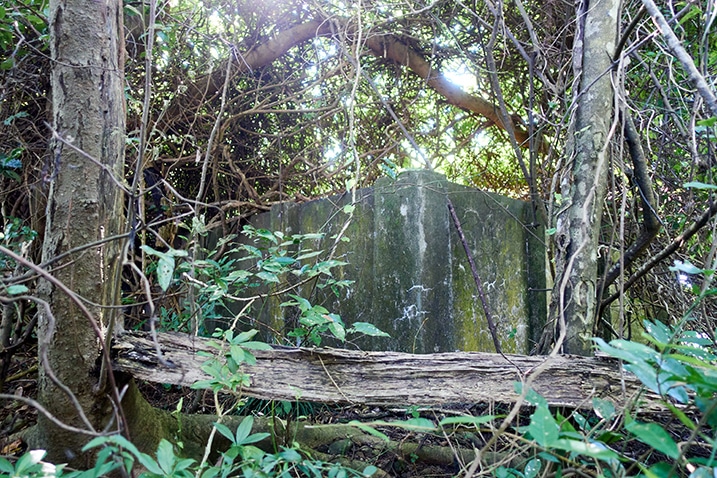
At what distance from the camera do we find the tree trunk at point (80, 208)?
1.54m

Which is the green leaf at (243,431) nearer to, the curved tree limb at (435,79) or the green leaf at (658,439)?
the green leaf at (658,439)

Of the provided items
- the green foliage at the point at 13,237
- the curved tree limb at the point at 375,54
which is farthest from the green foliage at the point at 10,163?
the curved tree limb at the point at 375,54

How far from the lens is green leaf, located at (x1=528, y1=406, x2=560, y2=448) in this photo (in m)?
0.79

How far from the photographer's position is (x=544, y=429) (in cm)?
81

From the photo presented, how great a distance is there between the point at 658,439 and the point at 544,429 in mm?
177

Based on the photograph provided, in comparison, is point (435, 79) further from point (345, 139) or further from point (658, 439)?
point (658, 439)

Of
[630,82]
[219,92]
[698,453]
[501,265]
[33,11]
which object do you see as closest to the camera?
[698,453]

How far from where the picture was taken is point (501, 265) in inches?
109

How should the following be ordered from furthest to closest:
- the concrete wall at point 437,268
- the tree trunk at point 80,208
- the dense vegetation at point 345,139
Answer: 1. the concrete wall at point 437,268
2. the dense vegetation at point 345,139
3. the tree trunk at point 80,208

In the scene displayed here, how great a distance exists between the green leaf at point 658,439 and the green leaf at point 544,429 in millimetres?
132

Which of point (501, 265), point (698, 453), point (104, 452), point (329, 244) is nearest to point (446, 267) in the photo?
point (501, 265)

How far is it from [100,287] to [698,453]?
233 cm

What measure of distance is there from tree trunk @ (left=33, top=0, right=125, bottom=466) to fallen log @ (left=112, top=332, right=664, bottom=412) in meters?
0.14

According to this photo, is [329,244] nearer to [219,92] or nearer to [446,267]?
[446,267]
